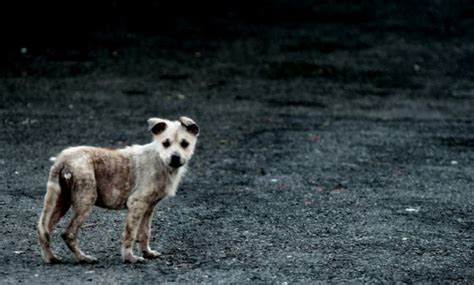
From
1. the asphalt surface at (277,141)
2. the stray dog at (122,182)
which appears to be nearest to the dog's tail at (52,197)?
the stray dog at (122,182)

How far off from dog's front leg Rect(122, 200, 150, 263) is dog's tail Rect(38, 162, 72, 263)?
1.76 ft

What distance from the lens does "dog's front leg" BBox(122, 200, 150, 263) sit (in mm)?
7426

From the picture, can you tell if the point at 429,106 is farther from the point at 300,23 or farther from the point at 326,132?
the point at 300,23

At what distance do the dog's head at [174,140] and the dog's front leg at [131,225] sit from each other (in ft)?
1.50

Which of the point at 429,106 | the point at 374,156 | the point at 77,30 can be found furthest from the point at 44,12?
the point at 374,156

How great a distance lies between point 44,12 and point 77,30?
1.19 meters

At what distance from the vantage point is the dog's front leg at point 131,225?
7426 mm

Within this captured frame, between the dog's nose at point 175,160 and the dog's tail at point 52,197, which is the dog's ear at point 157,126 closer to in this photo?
the dog's nose at point 175,160

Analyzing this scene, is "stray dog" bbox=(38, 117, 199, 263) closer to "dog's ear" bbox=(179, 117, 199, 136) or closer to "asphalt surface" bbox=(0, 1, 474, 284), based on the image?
"dog's ear" bbox=(179, 117, 199, 136)

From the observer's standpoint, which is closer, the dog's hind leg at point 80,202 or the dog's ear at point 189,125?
the dog's hind leg at point 80,202

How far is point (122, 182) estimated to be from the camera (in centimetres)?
758

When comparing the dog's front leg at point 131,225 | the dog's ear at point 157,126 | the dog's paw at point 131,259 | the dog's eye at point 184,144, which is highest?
the dog's ear at point 157,126

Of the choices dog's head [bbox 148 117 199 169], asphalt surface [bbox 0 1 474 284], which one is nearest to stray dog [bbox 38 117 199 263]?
dog's head [bbox 148 117 199 169]

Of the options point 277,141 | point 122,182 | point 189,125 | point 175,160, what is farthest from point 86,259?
point 277,141
